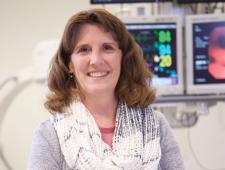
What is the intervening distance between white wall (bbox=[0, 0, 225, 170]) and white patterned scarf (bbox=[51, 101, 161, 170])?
1472 millimetres

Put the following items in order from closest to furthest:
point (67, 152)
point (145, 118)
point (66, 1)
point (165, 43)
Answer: point (67, 152) < point (145, 118) < point (165, 43) < point (66, 1)

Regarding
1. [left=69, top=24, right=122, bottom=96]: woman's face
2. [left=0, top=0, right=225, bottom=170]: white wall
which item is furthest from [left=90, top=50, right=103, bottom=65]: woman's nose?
[left=0, top=0, right=225, bottom=170]: white wall

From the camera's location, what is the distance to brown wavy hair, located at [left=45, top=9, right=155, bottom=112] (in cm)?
130

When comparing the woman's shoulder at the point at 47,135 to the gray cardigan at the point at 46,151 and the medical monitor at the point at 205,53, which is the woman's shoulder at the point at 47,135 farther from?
the medical monitor at the point at 205,53

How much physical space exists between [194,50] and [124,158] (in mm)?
1228

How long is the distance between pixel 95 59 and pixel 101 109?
0.69 feet

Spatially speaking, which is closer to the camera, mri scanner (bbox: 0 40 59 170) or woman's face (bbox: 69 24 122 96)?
woman's face (bbox: 69 24 122 96)

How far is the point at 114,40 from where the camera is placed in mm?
1313

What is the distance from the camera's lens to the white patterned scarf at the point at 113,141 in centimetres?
128

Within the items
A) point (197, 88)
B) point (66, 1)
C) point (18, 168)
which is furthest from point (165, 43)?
point (18, 168)

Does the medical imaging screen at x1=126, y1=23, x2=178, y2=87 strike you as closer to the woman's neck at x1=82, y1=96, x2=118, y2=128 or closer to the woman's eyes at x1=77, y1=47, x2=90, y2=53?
the woman's neck at x1=82, y1=96, x2=118, y2=128

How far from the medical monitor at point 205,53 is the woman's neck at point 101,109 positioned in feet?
3.53

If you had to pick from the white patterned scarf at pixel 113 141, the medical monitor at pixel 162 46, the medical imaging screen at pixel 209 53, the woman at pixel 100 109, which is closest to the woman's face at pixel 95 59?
the woman at pixel 100 109

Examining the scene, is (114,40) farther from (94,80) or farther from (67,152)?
(67,152)
